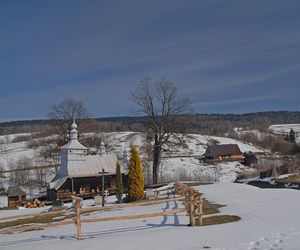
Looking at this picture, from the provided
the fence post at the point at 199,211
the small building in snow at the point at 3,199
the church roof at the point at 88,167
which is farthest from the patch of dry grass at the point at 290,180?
the small building in snow at the point at 3,199

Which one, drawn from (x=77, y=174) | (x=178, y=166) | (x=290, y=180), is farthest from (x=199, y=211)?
(x=178, y=166)

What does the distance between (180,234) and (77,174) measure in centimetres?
2758

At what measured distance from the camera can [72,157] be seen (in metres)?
37.6

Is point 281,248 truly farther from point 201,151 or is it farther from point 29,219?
point 201,151

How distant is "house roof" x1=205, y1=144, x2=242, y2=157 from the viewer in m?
83.7

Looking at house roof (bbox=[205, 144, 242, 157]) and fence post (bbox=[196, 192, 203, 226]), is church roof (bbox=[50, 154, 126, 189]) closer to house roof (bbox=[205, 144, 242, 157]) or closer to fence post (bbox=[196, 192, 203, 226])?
fence post (bbox=[196, 192, 203, 226])

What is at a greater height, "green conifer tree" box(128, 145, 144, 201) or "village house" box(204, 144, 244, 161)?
"green conifer tree" box(128, 145, 144, 201)

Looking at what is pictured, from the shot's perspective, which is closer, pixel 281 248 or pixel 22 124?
pixel 281 248

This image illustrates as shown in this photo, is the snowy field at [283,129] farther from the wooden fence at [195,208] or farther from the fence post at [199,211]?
the fence post at [199,211]

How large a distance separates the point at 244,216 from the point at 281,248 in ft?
17.6

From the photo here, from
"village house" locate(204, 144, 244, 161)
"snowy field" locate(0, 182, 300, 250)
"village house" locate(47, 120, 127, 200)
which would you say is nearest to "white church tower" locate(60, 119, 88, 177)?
"village house" locate(47, 120, 127, 200)

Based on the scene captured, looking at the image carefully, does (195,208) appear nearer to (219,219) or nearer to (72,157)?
(219,219)

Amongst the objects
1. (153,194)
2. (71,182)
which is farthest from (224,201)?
(71,182)

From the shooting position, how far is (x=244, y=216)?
13.9 m
